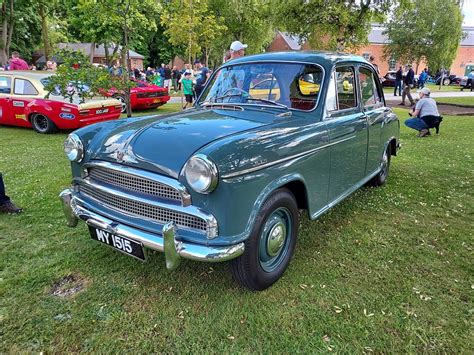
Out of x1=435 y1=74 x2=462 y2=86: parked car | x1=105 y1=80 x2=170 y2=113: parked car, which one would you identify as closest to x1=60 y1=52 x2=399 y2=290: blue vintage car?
x1=105 y1=80 x2=170 y2=113: parked car

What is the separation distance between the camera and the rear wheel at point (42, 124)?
9.22 m

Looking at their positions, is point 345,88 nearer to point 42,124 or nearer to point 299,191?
point 299,191

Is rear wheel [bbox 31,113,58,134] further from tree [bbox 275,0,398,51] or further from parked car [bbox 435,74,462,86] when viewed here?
parked car [bbox 435,74,462,86]

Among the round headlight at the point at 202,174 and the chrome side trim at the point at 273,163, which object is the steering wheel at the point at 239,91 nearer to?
the chrome side trim at the point at 273,163

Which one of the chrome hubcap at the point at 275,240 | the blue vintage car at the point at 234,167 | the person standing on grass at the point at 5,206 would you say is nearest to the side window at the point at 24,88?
the person standing on grass at the point at 5,206

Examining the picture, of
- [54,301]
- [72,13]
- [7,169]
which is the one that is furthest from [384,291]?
[72,13]

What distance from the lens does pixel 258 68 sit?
3.80 metres

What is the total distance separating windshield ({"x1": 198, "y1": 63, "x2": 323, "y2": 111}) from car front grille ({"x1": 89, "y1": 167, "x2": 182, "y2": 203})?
1.43 m

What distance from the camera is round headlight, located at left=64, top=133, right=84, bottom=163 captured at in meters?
3.08

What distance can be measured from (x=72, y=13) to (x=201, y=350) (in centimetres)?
2490

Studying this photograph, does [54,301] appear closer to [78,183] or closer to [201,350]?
[78,183]

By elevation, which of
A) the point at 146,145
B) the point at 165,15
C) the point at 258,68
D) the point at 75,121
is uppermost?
the point at 165,15

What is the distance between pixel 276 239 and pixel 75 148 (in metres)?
1.83

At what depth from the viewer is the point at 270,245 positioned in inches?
114
